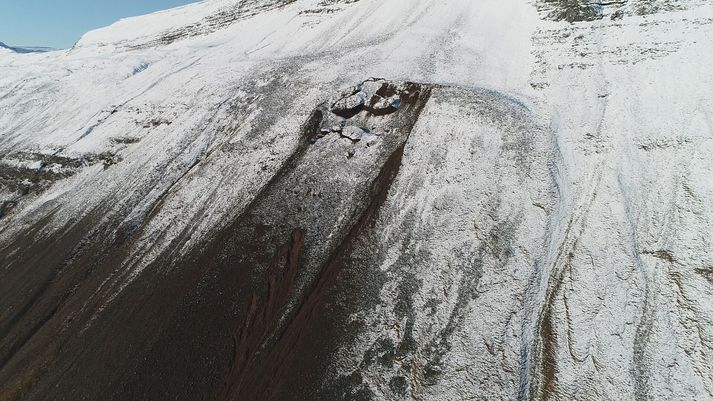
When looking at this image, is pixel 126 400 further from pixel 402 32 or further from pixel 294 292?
pixel 402 32

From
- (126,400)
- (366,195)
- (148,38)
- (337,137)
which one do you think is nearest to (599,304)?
(366,195)

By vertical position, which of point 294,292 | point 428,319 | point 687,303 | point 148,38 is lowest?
point 687,303

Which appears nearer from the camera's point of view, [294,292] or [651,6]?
[294,292]

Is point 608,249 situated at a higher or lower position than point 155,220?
lower

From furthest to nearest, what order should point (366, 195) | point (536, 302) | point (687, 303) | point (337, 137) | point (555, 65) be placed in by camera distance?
point (555, 65) → point (337, 137) → point (366, 195) → point (536, 302) → point (687, 303)

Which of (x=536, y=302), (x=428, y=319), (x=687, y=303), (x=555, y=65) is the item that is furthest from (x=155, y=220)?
(x=555, y=65)

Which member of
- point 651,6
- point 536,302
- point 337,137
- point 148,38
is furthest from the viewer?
point 148,38

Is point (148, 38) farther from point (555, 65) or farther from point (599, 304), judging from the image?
point (599, 304)
